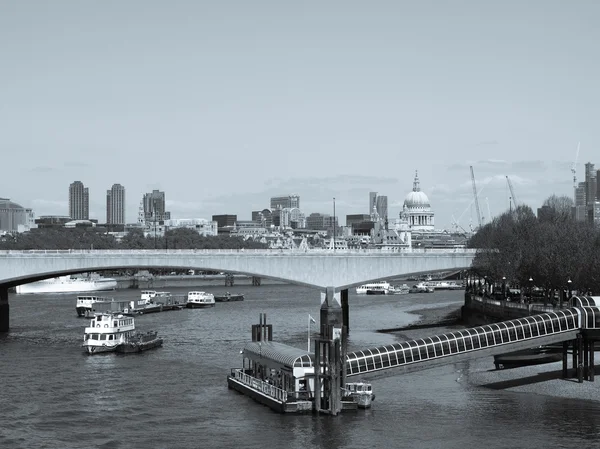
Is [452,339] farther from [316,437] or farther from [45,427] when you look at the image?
[45,427]

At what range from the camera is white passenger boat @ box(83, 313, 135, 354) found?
8575 centimetres

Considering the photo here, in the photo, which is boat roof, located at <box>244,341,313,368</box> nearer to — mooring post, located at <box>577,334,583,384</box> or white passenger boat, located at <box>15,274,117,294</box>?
mooring post, located at <box>577,334,583,384</box>

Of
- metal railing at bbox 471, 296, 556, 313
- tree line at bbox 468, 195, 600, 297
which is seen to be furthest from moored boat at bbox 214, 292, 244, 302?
metal railing at bbox 471, 296, 556, 313

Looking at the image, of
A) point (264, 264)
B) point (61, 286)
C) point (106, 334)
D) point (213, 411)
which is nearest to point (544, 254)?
point (264, 264)

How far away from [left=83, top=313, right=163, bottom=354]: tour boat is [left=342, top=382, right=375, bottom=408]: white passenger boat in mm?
30419

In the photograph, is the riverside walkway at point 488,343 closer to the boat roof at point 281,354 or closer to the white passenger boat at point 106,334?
the boat roof at point 281,354

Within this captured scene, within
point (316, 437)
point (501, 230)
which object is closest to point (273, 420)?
point (316, 437)

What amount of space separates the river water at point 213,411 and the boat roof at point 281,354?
102 inches

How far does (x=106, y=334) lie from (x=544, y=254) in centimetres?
3998

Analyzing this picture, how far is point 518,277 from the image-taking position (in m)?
109

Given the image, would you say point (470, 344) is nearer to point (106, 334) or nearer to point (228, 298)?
point (106, 334)

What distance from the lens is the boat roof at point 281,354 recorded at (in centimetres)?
5844

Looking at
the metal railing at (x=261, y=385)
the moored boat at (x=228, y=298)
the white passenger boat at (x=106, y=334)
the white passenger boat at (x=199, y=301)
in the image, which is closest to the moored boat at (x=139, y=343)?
the white passenger boat at (x=106, y=334)

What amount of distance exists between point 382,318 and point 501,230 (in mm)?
18779
